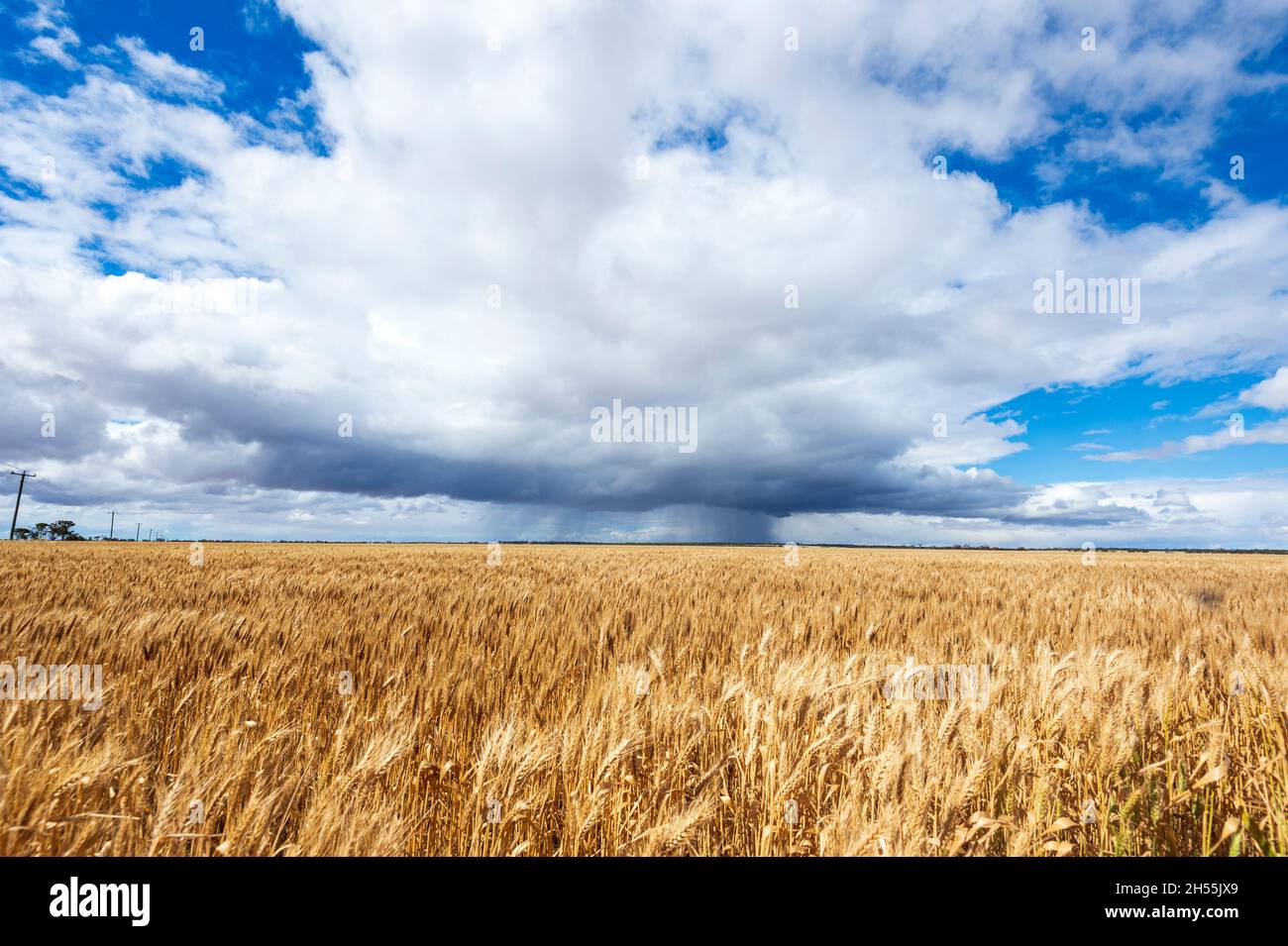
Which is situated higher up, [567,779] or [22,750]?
[22,750]

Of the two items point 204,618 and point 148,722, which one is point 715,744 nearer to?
point 148,722

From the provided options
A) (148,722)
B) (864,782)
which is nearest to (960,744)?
(864,782)

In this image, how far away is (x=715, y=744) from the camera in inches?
108

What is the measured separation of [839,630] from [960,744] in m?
3.63
